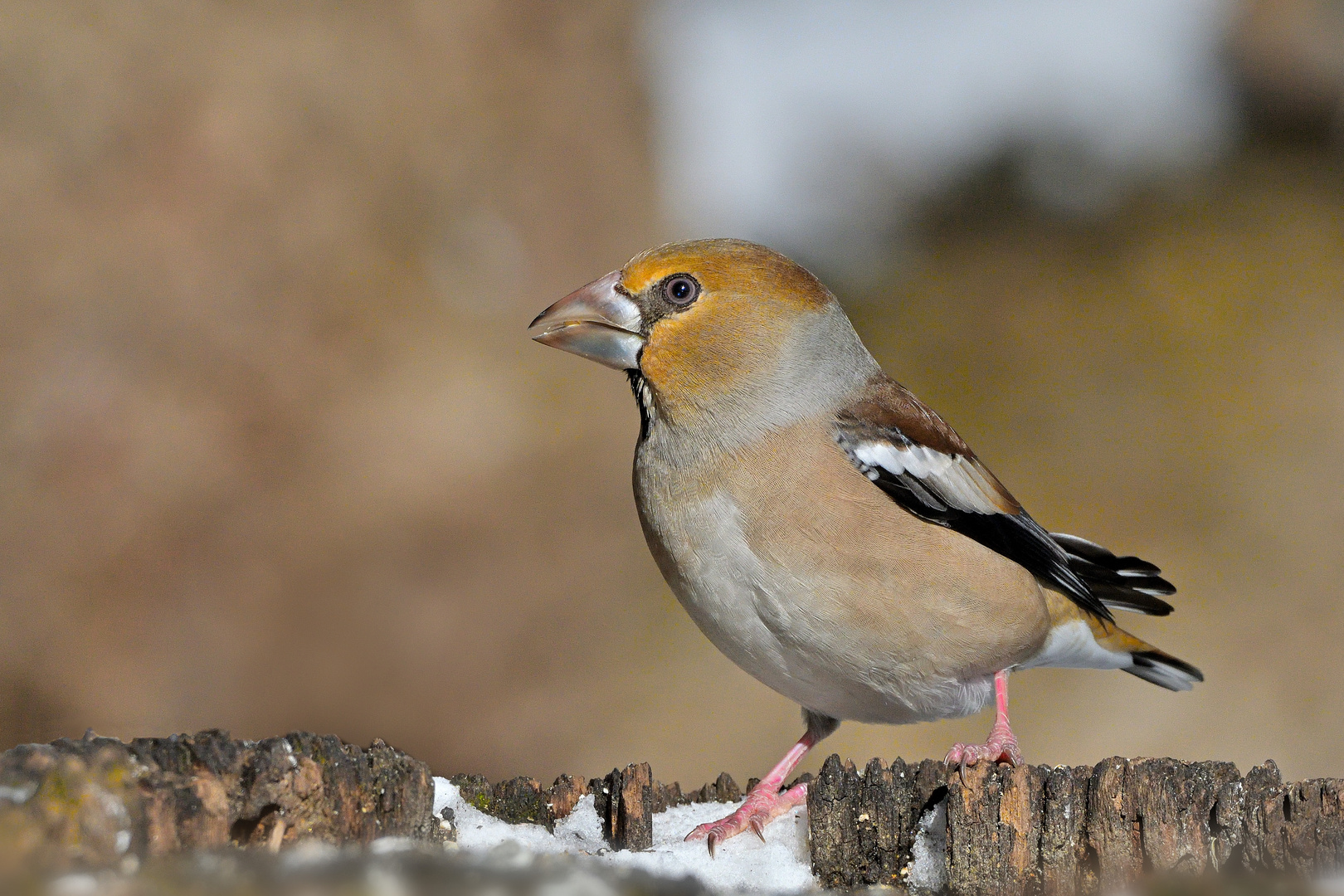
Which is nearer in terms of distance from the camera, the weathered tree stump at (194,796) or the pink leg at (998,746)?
the weathered tree stump at (194,796)

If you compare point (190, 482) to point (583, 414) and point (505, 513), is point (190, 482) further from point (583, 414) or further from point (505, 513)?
point (583, 414)

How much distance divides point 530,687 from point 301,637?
2.05m

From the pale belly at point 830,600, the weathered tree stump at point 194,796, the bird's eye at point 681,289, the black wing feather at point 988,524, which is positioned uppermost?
the bird's eye at point 681,289

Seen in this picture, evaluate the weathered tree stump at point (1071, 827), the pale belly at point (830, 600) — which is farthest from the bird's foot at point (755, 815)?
the pale belly at point (830, 600)

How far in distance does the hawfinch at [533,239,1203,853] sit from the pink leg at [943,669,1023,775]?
13mm

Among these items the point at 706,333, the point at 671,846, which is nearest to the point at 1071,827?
the point at 671,846

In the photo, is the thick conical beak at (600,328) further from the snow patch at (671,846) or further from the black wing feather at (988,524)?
the snow patch at (671,846)

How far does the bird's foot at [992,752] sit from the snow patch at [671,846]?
605 millimetres

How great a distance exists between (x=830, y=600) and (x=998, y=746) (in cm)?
108

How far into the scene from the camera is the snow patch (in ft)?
11.3

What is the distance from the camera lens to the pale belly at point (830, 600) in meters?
4.00

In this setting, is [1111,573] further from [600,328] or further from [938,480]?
[600,328]

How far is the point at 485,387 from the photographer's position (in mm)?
9656

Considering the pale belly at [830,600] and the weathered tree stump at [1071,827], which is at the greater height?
the pale belly at [830,600]
